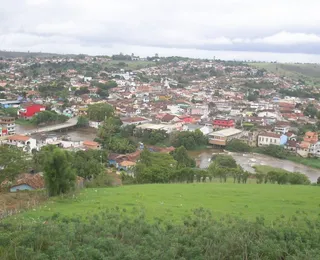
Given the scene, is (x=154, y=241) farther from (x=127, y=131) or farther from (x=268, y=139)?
(x=268, y=139)

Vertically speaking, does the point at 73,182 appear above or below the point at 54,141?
above

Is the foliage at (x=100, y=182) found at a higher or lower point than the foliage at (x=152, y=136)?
higher

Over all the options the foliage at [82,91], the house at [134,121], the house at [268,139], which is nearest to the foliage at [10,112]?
the house at [134,121]

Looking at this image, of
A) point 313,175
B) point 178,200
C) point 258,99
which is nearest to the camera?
point 178,200

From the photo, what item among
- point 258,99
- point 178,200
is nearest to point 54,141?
point 178,200

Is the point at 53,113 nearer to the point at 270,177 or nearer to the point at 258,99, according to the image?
the point at 270,177

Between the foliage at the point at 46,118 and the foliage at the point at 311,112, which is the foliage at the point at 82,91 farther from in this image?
the foliage at the point at 311,112

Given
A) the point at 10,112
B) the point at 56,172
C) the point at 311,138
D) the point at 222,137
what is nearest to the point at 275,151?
the point at 311,138
